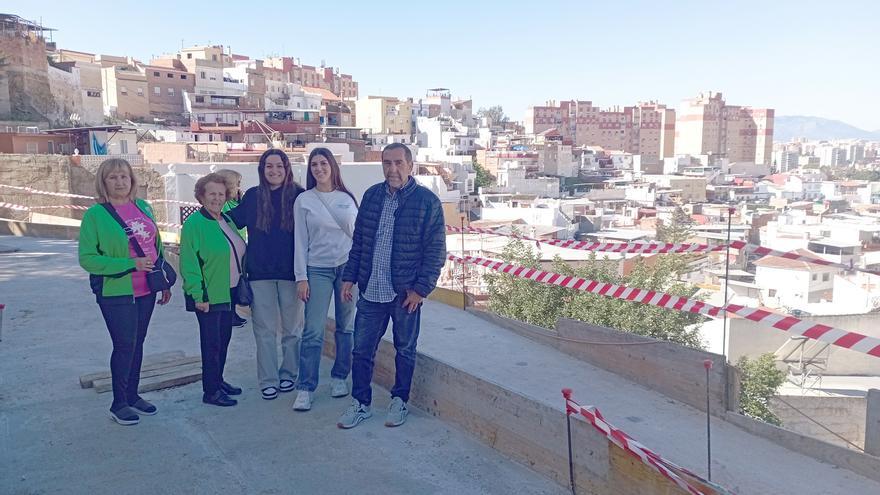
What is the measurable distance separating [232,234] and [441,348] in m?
2.08

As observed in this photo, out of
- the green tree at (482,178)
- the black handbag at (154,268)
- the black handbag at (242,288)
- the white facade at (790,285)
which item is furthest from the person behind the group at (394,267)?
the green tree at (482,178)

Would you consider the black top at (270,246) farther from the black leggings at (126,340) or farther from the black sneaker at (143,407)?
the black sneaker at (143,407)

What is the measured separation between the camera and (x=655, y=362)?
4.58m

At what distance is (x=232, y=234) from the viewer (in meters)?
4.30

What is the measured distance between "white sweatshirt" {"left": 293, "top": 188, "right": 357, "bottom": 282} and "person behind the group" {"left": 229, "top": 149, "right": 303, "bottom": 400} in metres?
0.10

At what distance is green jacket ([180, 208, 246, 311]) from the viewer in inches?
160

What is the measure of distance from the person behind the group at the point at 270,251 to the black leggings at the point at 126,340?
0.67 metres

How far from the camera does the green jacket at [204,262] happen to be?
160 inches

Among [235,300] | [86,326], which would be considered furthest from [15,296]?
[235,300]

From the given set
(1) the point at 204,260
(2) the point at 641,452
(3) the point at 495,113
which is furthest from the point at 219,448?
(3) the point at 495,113

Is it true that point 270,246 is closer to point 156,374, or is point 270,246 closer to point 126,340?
point 126,340

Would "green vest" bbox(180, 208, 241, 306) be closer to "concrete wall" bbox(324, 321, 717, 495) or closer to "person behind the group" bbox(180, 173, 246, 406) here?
"person behind the group" bbox(180, 173, 246, 406)

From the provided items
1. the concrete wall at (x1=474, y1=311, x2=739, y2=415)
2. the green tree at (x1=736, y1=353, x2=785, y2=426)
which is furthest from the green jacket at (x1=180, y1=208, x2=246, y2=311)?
the green tree at (x1=736, y1=353, x2=785, y2=426)

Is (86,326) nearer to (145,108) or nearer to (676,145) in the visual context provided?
(145,108)
